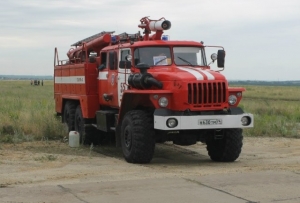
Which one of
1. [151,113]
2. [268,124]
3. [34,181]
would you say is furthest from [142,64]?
[268,124]

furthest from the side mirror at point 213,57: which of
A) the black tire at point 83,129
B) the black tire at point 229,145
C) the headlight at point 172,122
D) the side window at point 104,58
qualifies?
the black tire at point 83,129

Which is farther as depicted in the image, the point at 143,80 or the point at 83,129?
the point at 83,129

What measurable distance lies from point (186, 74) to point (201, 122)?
101 centimetres

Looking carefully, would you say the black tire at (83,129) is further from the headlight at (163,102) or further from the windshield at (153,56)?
the headlight at (163,102)

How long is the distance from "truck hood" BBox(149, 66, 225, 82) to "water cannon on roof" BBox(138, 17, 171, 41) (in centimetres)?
134

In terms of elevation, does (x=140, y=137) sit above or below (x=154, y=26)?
below

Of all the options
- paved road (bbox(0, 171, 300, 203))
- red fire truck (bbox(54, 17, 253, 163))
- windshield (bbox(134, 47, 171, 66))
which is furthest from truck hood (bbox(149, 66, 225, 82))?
paved road (bbox(0, 171, 300, 203))

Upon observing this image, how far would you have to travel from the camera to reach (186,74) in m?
11.8

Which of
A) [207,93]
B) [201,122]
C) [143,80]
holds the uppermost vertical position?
[143,80]

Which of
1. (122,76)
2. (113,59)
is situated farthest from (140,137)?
(113,59)

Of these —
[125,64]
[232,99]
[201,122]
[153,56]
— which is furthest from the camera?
[153,56]

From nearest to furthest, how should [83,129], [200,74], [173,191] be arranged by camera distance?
[173,191] → [200,74] → [83,129]

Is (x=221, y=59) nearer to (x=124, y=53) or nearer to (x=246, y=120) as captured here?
(x=246, y=120)

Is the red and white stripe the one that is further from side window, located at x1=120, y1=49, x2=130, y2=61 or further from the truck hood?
side window, located at x1=120, y1=49, x2=130, y2=61
